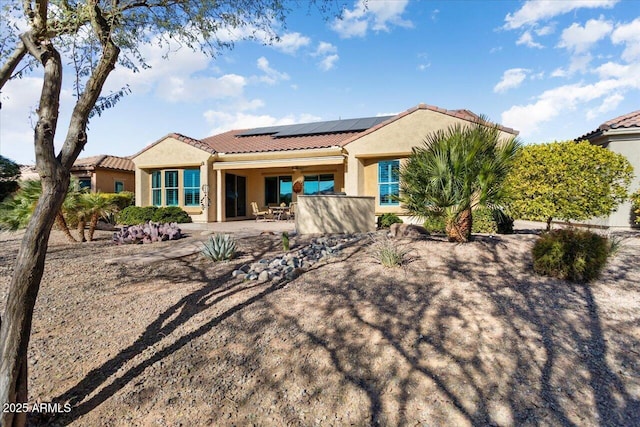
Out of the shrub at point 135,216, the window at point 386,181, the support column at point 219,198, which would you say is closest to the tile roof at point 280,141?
the support column at point 219,198

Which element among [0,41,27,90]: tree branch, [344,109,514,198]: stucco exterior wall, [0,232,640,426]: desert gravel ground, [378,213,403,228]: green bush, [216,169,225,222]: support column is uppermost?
[344,109,514,198]: stucco exterior wall

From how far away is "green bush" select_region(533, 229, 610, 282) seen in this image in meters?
5.09

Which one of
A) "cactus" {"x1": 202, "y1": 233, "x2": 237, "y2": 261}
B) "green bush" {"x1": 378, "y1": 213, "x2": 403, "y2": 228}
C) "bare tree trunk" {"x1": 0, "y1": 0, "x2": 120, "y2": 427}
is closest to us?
"bare tree trunk" {"x1": 0, "y1": 0, "x2": 120, "y2": 427}

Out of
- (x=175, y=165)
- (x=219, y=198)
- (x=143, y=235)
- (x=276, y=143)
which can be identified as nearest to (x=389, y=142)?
(x=276, y=143)

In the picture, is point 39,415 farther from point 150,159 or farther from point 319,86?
point 150,159

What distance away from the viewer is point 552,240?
533 cm

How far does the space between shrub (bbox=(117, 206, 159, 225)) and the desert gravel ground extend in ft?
33.4

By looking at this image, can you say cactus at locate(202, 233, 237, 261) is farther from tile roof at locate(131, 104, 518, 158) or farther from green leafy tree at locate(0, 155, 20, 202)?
green leafy tree at locate(0, 155, 20, 202)

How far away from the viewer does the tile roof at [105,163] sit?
22469 millimetres

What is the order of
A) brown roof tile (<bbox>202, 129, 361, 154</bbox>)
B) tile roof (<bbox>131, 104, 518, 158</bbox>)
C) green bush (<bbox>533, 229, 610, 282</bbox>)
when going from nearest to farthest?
green bush (<bbox>533, 229, 610, 282</bbox>) < tile roof (<bbox>131, 104, 518, 158</bbox>) < brown roof tile (<bbox>202, 129, 361, 154</bbox>)

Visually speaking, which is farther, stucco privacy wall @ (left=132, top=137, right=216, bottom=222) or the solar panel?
the solar panel

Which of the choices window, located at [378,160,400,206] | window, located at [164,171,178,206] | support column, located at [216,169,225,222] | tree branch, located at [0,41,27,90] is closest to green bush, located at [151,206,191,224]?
support column, located at [216,169,225,222]

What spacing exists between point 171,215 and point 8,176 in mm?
10953

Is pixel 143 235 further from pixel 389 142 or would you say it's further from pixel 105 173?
pixel 105 173
